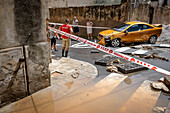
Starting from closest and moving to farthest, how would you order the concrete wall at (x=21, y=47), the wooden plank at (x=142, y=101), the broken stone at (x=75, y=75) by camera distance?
the concrete wall at (x=21, y=47), the wooden plank at (x=142, y=101), the broken stone at (x=75, y=75)

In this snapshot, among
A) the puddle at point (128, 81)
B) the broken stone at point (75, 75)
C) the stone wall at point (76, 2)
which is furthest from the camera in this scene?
the stone wall at point (76, 2)

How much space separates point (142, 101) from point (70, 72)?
274cm

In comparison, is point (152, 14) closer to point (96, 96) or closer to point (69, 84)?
point (69, 84)

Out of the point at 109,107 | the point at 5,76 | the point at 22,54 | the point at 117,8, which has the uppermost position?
the point at 117,8

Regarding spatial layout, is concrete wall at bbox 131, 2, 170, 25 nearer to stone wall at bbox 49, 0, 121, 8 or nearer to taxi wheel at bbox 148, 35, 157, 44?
taxi wheel at bbox 148, 35, 157, 44

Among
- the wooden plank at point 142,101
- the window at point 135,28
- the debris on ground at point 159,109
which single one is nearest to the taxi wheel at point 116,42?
the window at point 135,28

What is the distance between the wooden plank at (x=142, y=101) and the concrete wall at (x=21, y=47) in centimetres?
235

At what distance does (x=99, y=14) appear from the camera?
14.7 m

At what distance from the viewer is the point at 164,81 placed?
4926 millimetres

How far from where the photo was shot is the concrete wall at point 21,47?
11.3ft

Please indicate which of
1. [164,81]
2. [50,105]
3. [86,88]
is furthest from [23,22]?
[164,81]

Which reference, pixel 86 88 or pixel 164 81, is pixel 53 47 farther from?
pixel 164 81

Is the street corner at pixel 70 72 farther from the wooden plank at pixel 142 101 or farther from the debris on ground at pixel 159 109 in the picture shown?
the debris on ground at pixel 159 109

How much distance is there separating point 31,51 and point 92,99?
6.40 feet
